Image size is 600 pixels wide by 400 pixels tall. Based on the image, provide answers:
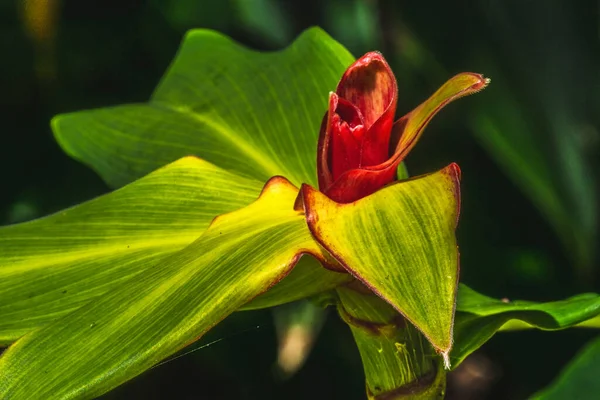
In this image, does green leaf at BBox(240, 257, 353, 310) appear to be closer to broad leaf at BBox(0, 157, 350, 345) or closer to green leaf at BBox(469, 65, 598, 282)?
broad leaf at BBox(0, 157, 350, 345)

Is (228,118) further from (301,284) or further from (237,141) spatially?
(301,284)

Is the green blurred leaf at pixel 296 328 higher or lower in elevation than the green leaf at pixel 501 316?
lower

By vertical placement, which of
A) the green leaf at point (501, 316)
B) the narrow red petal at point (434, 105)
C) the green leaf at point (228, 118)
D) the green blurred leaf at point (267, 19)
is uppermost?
the green blurred leaf at point (267, 19)

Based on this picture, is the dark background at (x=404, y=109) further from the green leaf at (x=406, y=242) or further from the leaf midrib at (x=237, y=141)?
A: the green leaf at (x=406, y=242)

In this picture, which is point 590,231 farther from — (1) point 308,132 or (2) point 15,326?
(2) point 15,326

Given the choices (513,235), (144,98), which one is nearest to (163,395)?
(144,98)

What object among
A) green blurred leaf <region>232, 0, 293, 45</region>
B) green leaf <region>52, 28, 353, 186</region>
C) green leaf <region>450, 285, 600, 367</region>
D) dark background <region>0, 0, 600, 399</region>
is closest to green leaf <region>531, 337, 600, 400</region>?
green leaf <region>450, 285, 600, 367</region>

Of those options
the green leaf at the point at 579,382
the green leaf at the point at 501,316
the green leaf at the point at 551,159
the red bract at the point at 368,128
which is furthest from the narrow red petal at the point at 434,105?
the green leaf at the point at 551,159
